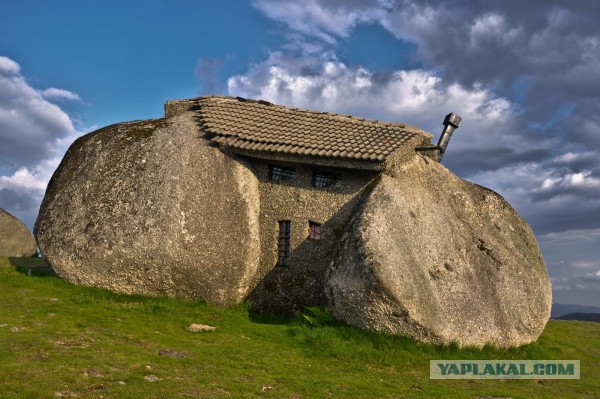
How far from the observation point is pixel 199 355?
14625 mm

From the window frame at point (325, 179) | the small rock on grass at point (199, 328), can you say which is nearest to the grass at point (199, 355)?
the small rock on grass at point (199, 328)

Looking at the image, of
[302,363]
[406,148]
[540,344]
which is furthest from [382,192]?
[540,344]

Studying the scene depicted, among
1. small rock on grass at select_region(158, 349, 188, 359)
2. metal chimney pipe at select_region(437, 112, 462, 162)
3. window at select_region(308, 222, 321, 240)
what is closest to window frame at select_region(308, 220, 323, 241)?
window at select_region(308, 222, 321, 240)

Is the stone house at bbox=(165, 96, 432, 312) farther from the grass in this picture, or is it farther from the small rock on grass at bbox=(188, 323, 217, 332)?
the small rock on grass at bbox=(188, 323, 217, 332)

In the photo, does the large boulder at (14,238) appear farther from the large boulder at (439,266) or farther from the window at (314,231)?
the large boulder at (439,266)

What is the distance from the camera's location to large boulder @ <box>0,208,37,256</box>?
3409cm

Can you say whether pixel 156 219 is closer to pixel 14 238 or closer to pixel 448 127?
pixel 448 127

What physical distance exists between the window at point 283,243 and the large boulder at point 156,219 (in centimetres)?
102

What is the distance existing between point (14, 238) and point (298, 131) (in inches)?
905

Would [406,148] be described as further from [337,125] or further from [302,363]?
[302,363]

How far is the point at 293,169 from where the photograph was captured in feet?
72.8

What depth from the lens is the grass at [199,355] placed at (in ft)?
39.8

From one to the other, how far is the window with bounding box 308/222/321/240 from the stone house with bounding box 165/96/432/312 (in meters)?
0.04

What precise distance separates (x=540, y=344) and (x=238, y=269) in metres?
12.8
